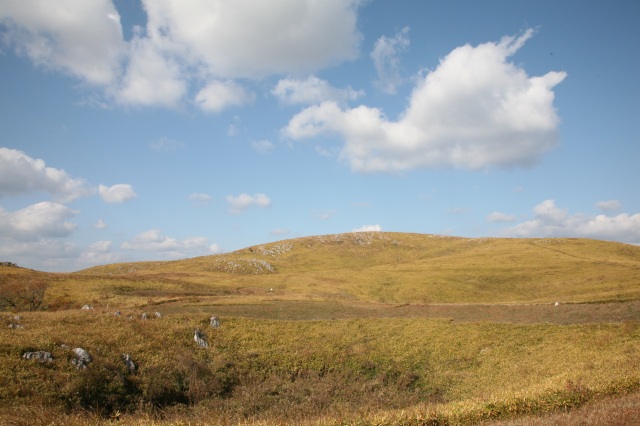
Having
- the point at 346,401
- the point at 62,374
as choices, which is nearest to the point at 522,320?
the point at 346,401

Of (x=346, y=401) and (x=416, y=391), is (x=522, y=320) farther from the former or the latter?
(x=346, y=401)

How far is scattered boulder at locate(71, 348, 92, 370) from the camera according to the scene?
25334mm

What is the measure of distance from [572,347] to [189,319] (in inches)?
1413

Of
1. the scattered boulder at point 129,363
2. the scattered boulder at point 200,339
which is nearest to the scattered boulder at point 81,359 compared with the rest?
the scattered boulder at point 129,363

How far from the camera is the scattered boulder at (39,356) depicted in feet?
81.3

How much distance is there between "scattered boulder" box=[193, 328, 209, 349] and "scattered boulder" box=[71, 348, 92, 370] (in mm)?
9135

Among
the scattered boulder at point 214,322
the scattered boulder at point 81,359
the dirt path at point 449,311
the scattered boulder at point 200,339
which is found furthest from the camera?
the dirt path at point 449,311

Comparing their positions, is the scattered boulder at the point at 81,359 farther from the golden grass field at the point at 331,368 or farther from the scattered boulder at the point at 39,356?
the scattered boulder at the point at 39,356

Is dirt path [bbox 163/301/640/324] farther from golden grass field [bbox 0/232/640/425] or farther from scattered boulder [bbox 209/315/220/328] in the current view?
scattered boulder [bbox 209/315/220/328]

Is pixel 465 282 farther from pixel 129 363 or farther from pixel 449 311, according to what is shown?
pixel 129 363

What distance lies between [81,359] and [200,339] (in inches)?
396

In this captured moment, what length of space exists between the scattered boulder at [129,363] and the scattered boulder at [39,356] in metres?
4.44

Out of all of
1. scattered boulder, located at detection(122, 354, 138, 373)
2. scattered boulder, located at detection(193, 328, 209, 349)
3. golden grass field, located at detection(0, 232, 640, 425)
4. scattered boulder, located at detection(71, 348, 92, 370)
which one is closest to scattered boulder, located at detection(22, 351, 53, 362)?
golden grass field, located at detection(0, 232, 640, 425)

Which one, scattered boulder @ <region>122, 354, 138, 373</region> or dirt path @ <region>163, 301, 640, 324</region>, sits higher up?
scattered boulder @ <region>122, 354, 138, 373</region>
